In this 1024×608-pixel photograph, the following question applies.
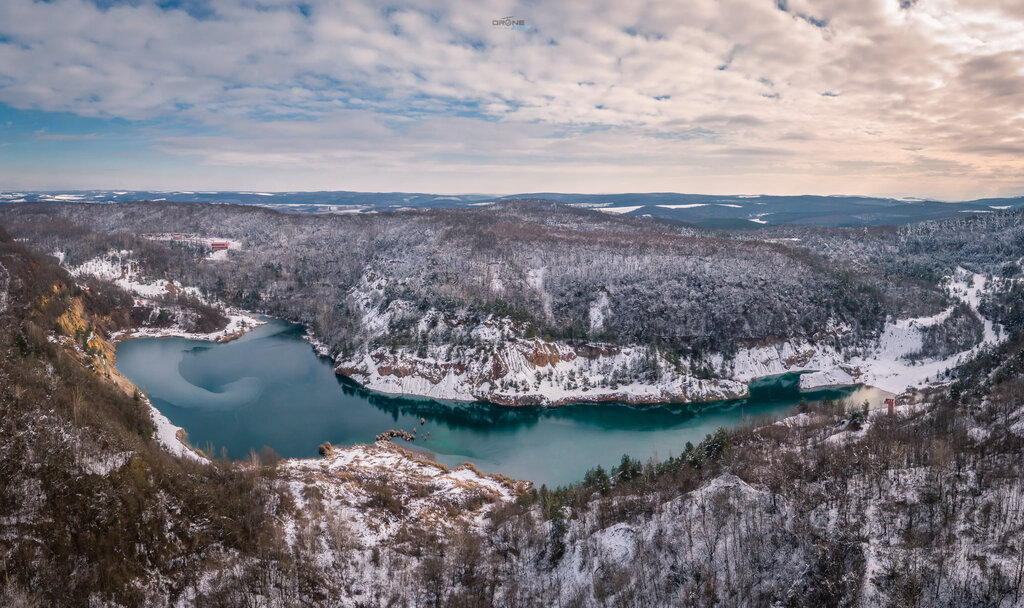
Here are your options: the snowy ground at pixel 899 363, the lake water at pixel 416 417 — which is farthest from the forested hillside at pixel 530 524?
the snowy ground at pixel 899 363

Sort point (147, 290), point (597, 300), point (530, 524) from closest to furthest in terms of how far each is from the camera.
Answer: point (530, 524), point (597, 300), point (147, 290)

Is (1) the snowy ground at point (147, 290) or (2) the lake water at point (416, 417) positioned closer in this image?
(2) the lake water at point (416, 417)

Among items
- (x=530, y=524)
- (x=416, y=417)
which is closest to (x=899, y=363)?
(x=416, y=417)

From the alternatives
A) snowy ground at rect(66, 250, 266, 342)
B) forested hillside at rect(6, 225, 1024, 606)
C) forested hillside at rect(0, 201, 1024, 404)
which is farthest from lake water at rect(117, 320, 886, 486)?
forested hillside at rect(6, 225, 1024, 606)

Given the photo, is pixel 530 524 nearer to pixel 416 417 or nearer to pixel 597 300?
pixel 416 417

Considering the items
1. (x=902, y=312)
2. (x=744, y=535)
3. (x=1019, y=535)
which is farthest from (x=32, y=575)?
(x=902, y=312)

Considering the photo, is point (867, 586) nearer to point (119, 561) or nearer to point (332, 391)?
point (119, 561)

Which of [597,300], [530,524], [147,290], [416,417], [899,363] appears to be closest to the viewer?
[530,524]

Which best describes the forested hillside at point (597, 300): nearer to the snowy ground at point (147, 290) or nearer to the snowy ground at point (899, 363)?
the snowy ground at point (899, 363)

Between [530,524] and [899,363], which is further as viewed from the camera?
[899,363]
